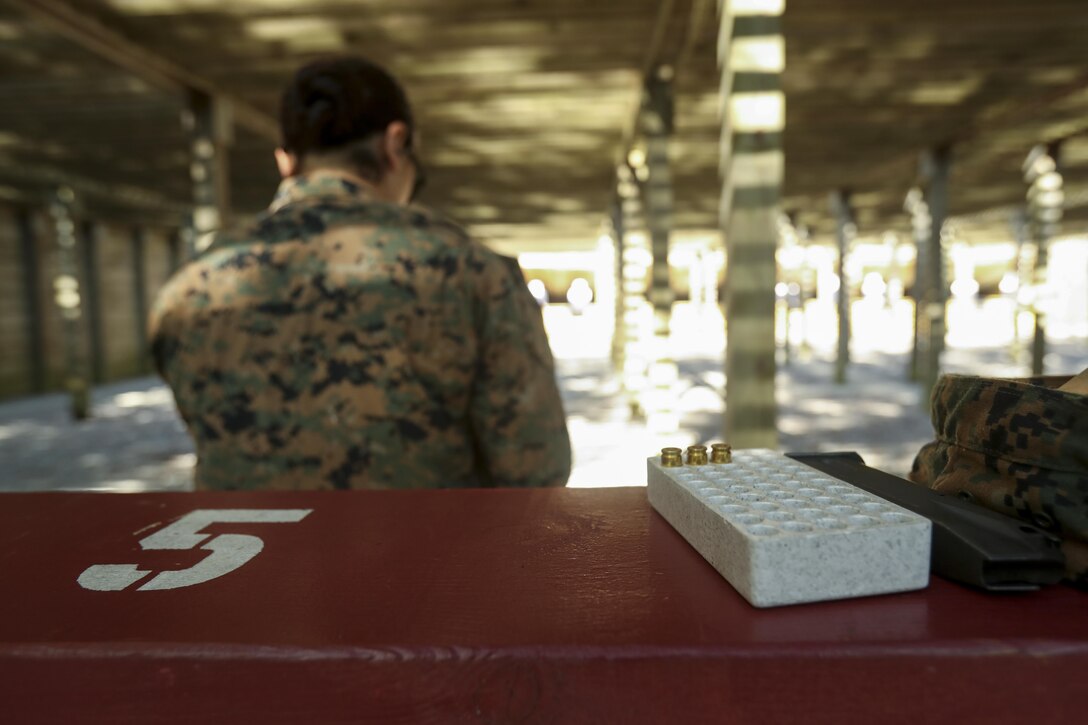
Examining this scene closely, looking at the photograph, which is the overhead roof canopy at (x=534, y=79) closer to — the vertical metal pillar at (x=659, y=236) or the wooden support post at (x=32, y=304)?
the vertical metal pillar at (x=659, y=236)

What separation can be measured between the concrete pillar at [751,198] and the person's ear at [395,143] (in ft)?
4.21

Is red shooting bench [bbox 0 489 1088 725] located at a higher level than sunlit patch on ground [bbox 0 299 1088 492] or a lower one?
higher

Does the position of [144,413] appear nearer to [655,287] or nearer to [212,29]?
[212,29]

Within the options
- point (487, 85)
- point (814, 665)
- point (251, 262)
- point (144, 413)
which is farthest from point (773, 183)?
point (144, 413)

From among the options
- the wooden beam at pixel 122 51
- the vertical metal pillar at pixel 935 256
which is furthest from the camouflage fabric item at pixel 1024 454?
the vertical metal pillar at pixel 935 256

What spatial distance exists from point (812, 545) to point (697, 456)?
23 centimetres

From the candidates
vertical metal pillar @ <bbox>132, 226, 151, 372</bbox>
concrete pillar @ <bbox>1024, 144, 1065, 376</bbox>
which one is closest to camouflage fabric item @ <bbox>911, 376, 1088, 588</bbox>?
concrete pillar @ <bbox>1024, 144, 1065, 376</bbox>

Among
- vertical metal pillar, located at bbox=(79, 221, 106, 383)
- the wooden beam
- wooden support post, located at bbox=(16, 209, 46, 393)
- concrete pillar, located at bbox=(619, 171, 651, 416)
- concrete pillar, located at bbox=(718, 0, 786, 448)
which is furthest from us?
vertical metal pillar, located at bbox=(79, 221, 106, 383)

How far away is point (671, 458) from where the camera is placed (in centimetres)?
63

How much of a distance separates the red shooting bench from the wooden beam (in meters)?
2.82

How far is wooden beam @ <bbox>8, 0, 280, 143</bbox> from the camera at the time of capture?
3381mm

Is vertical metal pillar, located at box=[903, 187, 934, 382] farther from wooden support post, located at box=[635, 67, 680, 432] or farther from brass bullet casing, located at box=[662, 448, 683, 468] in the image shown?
brass bullet casing, located at box=[662, 448, 683, 468]

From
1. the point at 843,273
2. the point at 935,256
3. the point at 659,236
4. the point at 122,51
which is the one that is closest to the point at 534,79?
the point at 659,236

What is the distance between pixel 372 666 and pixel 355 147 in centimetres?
122
